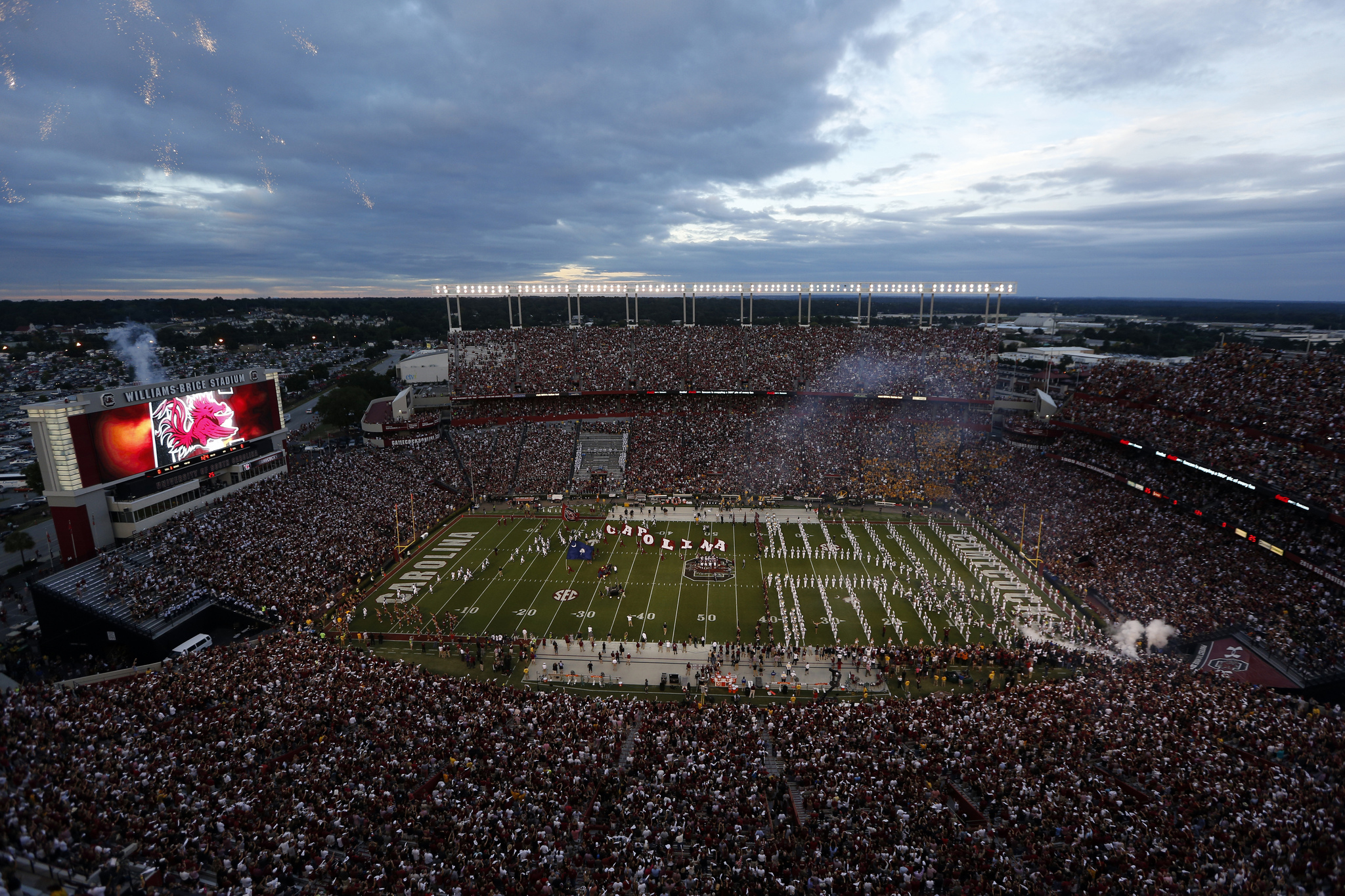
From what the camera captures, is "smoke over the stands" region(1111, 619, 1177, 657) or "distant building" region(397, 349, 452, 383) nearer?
"smoke over the stands" region(1111, 619, 1177, 657)

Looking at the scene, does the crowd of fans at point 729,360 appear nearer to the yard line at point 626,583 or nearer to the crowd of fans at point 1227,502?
the crowd of fans at point 1227,502

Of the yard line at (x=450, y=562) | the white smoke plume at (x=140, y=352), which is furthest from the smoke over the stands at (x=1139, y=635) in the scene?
the white smoke plume at (x=140, y=352)

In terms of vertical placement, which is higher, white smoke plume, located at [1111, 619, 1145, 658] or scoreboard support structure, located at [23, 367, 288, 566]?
scoreboard support structure, located at [23, 367, 288, 566]

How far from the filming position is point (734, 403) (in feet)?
181

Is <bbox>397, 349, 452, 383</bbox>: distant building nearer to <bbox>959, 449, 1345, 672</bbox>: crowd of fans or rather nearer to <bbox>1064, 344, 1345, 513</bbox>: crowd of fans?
<bbox>959, 449, 1345, 672</bbox>: crowd of fans

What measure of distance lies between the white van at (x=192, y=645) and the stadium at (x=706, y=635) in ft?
1.24

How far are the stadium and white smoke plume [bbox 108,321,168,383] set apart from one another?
1401 centimetres

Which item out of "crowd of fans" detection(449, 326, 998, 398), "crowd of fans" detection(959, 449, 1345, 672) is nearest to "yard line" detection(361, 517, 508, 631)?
"crowd of fans" detection(449, 326, 998, 398)

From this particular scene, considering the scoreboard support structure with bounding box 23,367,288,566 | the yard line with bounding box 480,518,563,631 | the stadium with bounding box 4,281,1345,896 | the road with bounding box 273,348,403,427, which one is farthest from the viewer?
the road with bounding box 273,348,403,427

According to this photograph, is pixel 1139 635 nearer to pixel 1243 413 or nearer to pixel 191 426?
pixel 1243 413

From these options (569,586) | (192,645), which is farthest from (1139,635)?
(192,645)

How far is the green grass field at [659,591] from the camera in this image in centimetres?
2667

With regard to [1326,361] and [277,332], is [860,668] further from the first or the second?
[277,332]

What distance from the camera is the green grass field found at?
26.7 m
